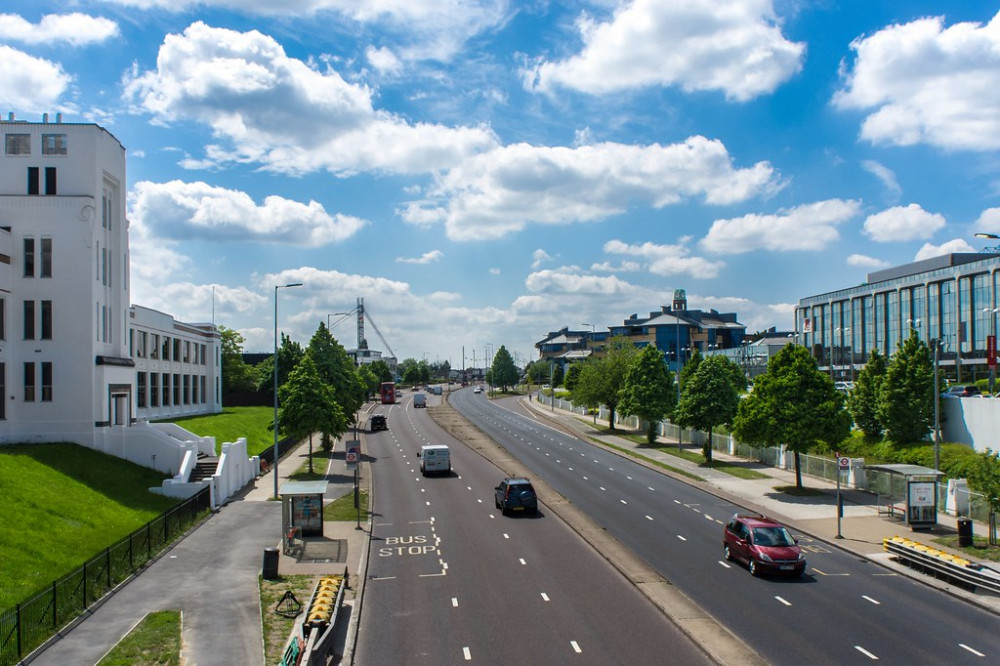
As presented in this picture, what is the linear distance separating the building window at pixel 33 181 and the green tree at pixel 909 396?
47787 millimetres

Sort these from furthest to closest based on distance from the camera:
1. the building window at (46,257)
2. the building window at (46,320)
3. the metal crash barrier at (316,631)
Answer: the building window at (46,257), the building window at (46,320), the metal crash barrier at (316,631)

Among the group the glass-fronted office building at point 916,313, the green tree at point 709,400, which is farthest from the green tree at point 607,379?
the green tree at point 709,400

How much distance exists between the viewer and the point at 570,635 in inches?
727

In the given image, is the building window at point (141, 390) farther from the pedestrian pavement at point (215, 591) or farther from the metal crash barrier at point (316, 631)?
the metal crash barrier at point (316, 631)

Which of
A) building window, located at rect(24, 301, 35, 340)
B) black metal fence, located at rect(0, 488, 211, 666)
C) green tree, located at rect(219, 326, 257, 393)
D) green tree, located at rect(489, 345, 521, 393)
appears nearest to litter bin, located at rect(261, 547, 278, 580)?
black metal fence, located at rect(0, 488, 211, 666)

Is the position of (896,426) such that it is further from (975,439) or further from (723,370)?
(723,370)

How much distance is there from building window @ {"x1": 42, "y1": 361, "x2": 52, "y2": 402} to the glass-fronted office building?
59389mm

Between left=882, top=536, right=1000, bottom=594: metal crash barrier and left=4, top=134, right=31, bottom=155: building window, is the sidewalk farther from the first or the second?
left=4, top=134, right=31, bottom=155: building window

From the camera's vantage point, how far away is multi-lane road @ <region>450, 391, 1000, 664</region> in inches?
→ 690

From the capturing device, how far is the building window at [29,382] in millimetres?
40188

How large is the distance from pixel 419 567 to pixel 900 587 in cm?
1490

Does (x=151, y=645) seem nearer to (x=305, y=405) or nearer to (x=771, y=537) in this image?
(x=771, y=537)

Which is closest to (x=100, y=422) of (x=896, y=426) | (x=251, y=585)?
(x=251, y=585)

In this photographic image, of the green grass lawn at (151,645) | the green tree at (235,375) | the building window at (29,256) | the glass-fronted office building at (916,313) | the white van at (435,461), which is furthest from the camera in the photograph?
the green tree at (235,375)
